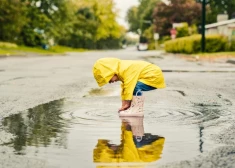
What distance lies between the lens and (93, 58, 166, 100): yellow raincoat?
7254mm

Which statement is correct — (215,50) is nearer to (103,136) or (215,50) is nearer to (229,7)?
(103,136)

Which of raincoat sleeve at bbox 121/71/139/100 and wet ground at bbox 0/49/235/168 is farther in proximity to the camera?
raincoat sleeve at bbox 121/71/139/100

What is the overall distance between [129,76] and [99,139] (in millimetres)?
1882

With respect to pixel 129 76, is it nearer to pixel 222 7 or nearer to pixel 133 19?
pixel 222 7

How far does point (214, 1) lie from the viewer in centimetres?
10494

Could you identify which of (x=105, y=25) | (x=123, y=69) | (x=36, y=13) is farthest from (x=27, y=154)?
(x=105, y=25)

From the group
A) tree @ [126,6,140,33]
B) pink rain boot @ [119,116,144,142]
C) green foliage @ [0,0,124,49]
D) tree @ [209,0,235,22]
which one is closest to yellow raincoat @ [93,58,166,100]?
pink rain boot @ [119,116,144,142]

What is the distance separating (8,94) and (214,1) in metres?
98.2

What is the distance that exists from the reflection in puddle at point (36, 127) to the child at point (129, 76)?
88 centimetres

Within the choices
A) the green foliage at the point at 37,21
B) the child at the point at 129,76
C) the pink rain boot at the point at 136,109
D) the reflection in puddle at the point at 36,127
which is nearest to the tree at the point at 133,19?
the green foliage at the point at 37,21

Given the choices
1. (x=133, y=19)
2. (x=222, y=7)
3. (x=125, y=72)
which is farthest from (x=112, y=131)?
(x=133, y=19)

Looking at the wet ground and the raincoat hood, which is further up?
the raincoat hood

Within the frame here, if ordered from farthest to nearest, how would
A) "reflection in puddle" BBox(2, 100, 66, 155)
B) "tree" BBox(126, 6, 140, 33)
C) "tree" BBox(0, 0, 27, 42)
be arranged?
"tree" BBox(126, 6, 140, 33), "tree" BBox(0, 0, 27, 42), "reflection in puddle" BBox(2, 100, 66, 155)

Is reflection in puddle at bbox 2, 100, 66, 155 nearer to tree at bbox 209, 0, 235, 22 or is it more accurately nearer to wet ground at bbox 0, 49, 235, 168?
wet ground at bbox 0, 49, 235, 168
